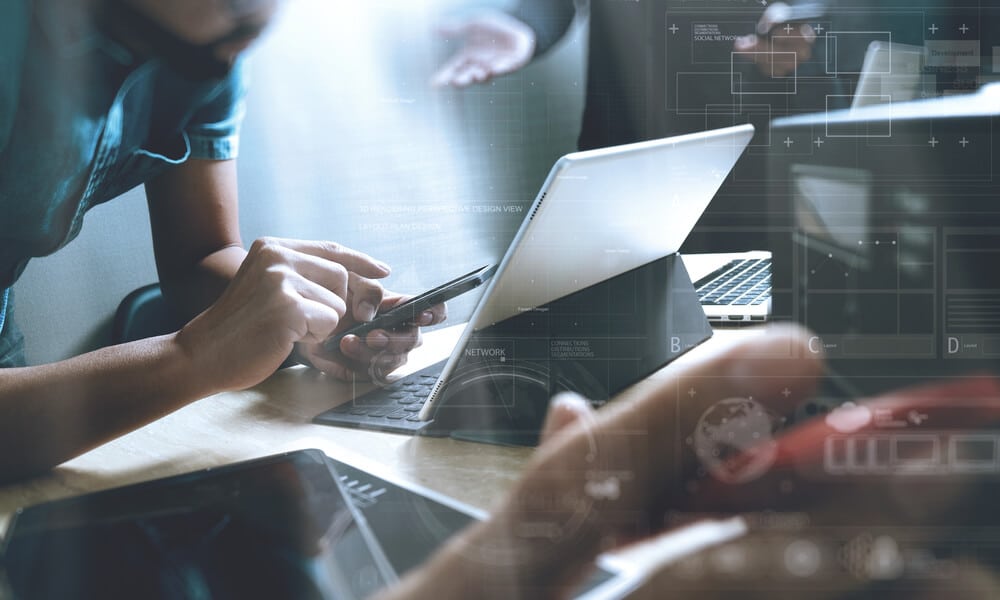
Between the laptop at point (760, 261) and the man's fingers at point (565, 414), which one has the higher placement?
the laptop at point (760, 261)

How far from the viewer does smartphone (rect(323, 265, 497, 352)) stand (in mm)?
473

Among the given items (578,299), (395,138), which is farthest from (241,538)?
(395,138)

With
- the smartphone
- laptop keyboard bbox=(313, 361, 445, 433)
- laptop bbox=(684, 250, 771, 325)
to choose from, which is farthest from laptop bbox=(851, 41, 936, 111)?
laptop keyboard bbox=(313, 361, 445, 433)

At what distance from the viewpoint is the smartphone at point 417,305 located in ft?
1.55

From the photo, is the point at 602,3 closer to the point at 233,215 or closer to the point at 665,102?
the point at 665,102

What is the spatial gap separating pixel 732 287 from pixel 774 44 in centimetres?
29

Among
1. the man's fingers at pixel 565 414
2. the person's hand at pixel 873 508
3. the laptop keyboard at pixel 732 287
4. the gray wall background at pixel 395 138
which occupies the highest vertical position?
the gray wall background at pixel 395 138

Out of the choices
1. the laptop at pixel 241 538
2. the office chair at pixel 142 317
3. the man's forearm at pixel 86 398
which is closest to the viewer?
the laptop at pixel 241 538

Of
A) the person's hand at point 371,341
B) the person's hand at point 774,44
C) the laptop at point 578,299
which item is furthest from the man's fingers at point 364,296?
the person's hand at point 774,44

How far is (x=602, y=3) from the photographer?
43 centimetres

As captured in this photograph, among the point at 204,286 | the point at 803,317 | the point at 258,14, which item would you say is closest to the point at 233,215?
the point at 204,286

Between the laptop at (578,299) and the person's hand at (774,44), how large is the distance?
0.04 meters

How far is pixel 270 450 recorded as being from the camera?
18.0 inches

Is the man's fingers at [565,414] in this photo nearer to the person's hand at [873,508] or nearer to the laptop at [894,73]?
the person's hand at [873,508]
